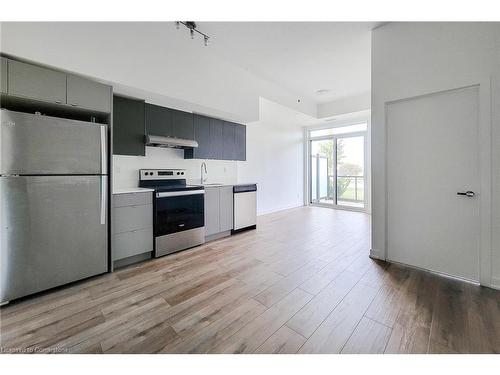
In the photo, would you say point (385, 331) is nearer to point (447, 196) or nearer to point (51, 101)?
point (447, 196)

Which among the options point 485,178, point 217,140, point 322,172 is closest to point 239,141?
point 217,140

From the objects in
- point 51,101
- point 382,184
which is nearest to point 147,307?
point 51,101

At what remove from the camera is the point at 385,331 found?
1.61m

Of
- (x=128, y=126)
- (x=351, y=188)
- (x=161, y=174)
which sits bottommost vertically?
(x=351, y=188)

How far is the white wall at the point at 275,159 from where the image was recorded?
5918 mm

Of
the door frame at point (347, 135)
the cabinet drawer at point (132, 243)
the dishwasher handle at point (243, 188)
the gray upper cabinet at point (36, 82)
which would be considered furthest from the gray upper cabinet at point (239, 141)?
the door frame at point (347, 135)

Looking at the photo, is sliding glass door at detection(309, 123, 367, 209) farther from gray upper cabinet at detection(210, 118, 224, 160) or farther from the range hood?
the range hood

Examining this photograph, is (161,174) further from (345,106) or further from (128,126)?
(345,106)

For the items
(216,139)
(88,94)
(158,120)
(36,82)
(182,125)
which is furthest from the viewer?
(216,139)

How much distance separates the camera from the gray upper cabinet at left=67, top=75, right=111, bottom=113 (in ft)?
7.54

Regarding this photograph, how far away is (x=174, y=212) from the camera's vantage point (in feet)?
10.7

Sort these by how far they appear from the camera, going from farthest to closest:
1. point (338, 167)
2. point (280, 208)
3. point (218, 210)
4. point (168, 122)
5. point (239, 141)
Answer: point (338, 167) → point (280, 208) → point (239, 141) → point (218, 210) → point (168, 122)

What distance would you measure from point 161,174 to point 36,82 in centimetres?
187

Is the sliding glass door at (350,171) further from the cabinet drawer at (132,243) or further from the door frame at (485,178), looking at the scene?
the cabinet drawer at (132,243)
